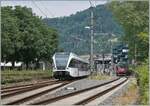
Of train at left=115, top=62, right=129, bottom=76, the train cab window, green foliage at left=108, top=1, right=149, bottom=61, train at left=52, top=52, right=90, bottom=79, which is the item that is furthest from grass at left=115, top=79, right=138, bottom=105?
train at left=115, top=62, right=129, bottom=76

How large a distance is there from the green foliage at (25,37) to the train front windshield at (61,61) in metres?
19.2

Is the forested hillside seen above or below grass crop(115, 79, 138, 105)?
above

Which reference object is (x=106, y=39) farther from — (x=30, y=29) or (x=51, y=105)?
Result: (x=51, y=105)

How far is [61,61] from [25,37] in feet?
96.3

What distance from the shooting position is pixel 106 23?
463ft

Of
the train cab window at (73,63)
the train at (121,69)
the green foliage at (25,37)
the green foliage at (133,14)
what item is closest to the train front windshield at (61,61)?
the train cab window at (73,63)

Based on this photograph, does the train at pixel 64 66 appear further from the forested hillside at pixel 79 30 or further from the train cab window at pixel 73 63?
the forested hillside at pixel 79 30

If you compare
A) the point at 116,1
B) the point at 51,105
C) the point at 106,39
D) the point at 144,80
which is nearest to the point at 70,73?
the point at 116,1

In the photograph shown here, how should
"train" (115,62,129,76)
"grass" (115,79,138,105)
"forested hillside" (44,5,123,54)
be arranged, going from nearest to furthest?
"grass" (115,79,138,105) → "train" (115,62,129,76) → "forested hillside" (44,5,123,54)

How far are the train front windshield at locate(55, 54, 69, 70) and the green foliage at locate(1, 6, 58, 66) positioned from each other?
19.2 metres

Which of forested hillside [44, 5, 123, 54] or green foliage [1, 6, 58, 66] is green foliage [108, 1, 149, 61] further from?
forested hillside [44, 5, 123, 54]

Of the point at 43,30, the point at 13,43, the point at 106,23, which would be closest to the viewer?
the point at 13,43

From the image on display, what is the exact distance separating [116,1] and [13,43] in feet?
130

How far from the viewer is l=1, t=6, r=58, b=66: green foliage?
2835 inches
